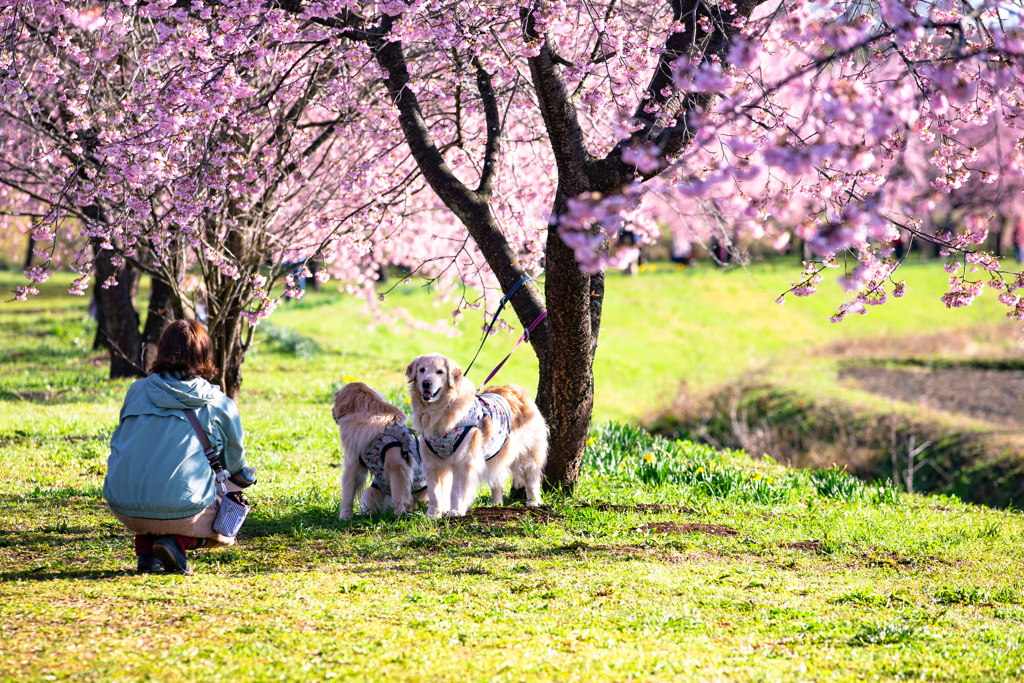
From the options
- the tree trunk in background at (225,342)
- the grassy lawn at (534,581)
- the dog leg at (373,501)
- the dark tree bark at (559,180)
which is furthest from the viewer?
the tree trunk in background at (225,342)

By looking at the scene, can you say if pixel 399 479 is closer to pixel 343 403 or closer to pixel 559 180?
pixel 343 403

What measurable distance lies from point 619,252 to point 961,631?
272 cm

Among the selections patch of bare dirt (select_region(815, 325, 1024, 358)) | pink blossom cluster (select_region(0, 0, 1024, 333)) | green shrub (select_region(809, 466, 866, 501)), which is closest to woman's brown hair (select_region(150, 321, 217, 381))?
pink blossom cluster (select_region(0, 0, 1024, 333))

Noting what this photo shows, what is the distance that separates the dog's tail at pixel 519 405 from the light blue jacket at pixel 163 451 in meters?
2.34

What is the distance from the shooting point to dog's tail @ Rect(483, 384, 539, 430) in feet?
20.7

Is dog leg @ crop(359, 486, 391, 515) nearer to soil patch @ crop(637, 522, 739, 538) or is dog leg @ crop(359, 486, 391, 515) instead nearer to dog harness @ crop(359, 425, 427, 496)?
dog harness @ crop(359, 425, 427, 496)

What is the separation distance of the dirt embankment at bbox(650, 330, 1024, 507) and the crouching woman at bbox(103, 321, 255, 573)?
9341 millimetres

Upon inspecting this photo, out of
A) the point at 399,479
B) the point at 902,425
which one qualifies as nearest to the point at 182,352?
the point at 399,479

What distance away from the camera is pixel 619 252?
374 cm

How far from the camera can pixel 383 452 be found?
5863 millimetres

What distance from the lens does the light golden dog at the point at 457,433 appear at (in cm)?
580

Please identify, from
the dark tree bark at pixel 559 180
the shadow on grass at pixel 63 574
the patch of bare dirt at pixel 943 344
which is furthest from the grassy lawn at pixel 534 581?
the patch of bare dirt at pixel 943 344

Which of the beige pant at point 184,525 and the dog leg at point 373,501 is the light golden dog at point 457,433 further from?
the beige pant at point 184,525

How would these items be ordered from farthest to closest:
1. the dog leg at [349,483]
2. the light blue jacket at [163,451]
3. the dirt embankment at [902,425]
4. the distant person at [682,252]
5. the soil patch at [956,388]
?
the distant person at [682,252], the soil patch at [956,388], the dirt embankment at [902,425], the dog leg at [349,483], the light blue jacket at [163,451]
